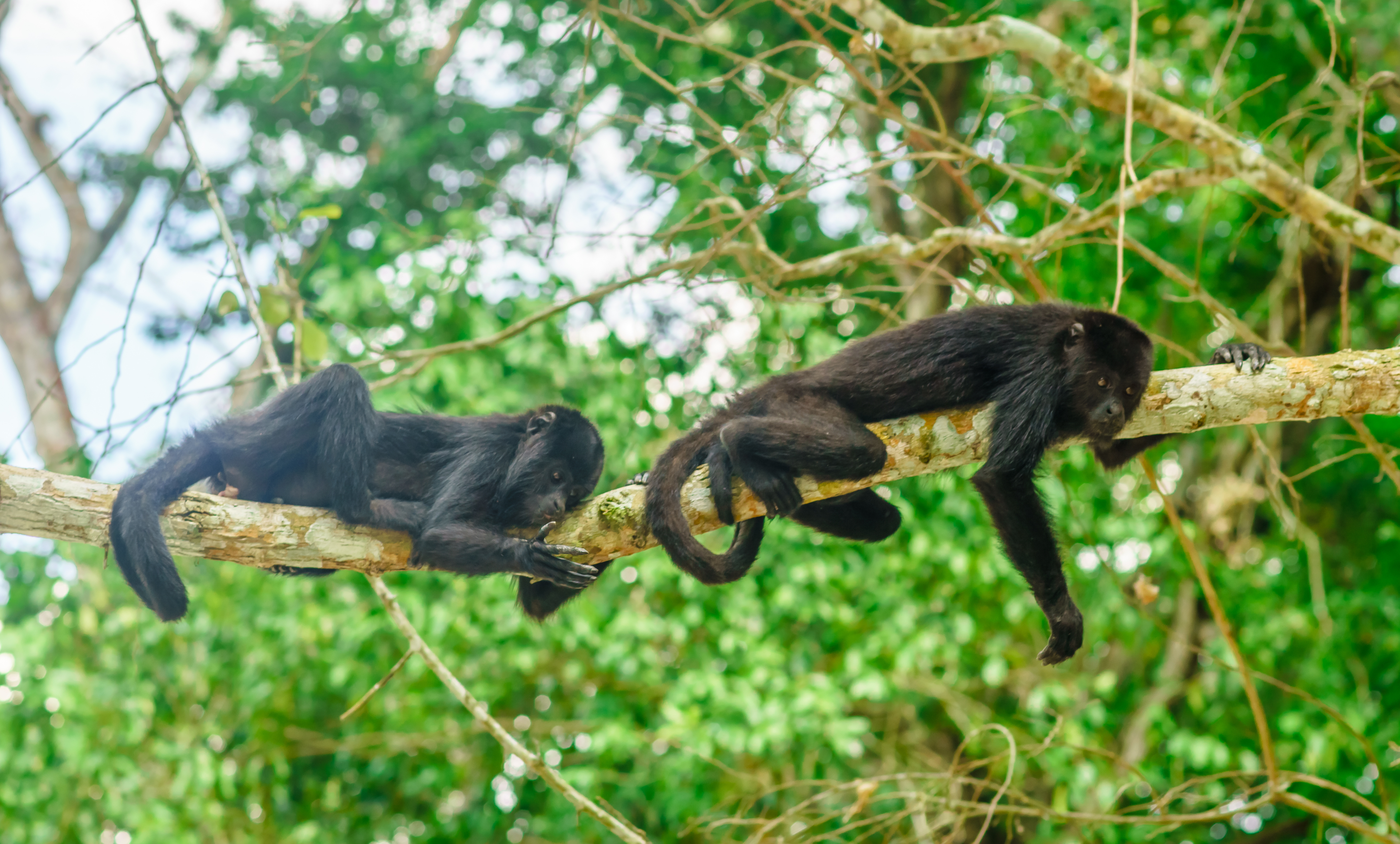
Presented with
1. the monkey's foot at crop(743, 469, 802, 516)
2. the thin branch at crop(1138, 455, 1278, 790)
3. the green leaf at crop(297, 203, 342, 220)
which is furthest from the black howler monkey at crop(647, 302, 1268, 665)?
the green leaf at crop(297, 203, 342, 220)

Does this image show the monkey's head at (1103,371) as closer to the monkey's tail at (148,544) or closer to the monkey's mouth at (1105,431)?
the monkey's mouth at (1105,431)

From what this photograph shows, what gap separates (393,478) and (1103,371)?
2.88 m

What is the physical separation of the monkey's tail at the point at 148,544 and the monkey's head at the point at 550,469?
1196 mm

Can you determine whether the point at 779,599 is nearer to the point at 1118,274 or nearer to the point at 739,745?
the point at 739,745

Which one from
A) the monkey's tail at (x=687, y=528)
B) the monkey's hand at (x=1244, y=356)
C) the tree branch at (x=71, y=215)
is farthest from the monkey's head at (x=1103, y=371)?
the tree branch at (x=71, y=215)

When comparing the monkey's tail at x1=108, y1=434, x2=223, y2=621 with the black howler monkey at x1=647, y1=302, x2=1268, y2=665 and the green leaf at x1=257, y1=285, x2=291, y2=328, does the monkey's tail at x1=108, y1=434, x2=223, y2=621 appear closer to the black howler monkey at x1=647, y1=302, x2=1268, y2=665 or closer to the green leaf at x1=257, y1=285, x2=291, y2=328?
the green leaf at x1=257, y1=285, x2=291, y2=328

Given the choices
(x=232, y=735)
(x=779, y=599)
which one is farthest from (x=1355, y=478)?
(x=232, y=735)

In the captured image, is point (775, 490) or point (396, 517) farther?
point (396, 517)

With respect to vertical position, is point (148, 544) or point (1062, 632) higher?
point (148, 544)

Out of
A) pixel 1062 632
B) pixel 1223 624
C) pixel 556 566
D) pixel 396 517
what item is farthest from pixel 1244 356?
pixel 396 517

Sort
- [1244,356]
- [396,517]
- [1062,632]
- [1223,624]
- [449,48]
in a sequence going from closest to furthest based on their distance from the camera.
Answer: [1244,356] < [1062,632] < [396,517] < [1223,624] < [449,48]

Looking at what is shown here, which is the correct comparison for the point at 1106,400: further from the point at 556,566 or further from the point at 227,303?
the point at 227,303

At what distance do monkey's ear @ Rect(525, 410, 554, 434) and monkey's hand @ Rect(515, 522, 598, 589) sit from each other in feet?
3.28

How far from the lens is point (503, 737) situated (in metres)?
3.82
